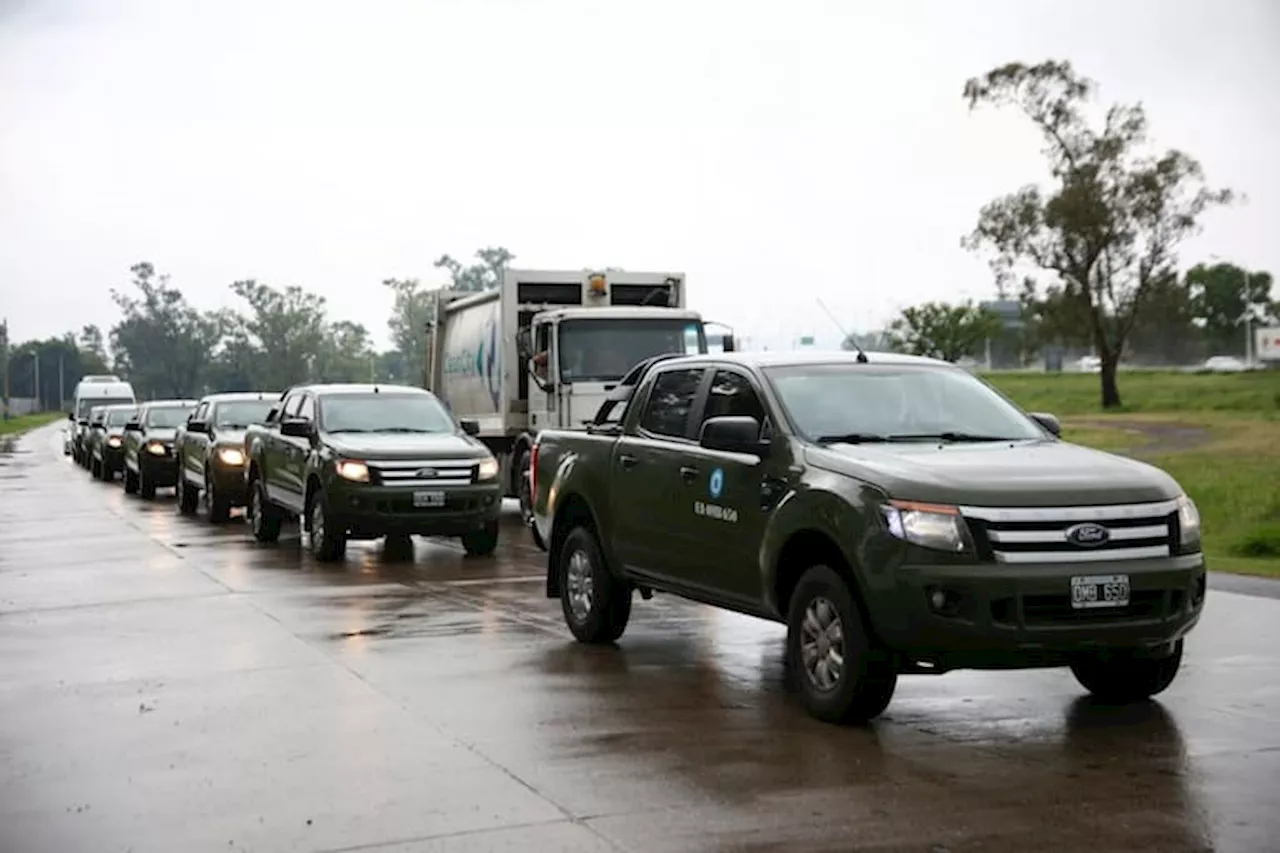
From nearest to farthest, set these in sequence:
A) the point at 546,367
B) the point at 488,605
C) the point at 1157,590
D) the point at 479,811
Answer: the point at 479,811 → the point at 1157,590 → the point at 488,605 → the point at 546,367

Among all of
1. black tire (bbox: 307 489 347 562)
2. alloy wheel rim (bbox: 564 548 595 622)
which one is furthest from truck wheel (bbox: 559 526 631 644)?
black tire (bbox: 307 489 347 562)

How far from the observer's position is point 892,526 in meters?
8.27

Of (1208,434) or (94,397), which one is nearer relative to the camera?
(1208,434)

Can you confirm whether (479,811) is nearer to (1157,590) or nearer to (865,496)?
(865,496)

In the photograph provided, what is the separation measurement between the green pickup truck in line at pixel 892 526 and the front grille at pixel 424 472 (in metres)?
6.96

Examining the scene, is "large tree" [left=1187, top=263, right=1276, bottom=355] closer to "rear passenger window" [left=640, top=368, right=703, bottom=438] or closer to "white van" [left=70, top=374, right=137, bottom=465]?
"white van" [left=70, top=374, right=137, bottom=465]

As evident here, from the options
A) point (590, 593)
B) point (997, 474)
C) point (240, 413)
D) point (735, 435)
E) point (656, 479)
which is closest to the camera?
point (997, 474)

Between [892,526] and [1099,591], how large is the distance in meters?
0.99

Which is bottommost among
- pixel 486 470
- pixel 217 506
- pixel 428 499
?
pixel 217 506

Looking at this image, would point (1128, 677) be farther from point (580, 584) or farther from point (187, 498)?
point (187, 498)

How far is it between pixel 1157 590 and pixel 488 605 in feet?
22.1

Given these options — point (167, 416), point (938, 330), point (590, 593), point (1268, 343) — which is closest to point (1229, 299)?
point (1268, 343)

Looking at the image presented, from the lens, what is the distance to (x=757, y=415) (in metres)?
9.79

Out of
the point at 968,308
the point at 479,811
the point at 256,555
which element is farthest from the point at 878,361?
the point at 968,308
